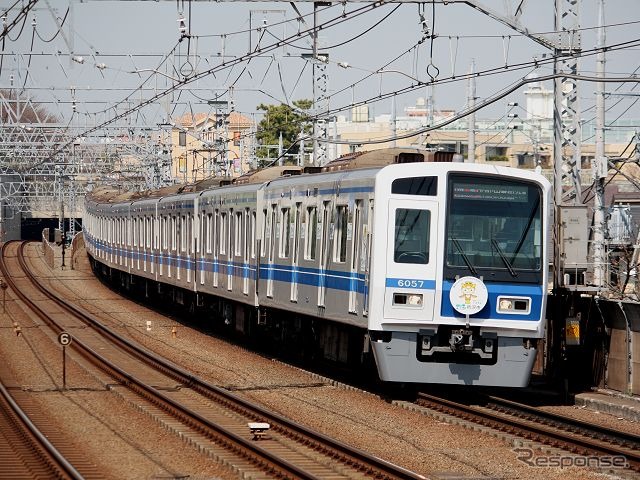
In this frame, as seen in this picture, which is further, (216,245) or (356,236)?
(216,245)

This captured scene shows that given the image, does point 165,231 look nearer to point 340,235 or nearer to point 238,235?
point 238,235

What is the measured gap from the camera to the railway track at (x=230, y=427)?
10.8 metres

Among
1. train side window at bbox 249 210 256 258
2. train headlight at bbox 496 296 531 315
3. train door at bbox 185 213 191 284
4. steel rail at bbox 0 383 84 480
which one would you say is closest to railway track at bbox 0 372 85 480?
steel rail at bbox 0 383 84 480

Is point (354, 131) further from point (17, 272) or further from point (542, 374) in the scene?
point (542, 374)

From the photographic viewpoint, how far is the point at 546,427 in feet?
44.0

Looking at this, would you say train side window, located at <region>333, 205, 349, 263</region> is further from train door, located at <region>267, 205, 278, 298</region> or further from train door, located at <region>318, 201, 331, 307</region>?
train door, located at <region>267, 205, 278, 298</region>

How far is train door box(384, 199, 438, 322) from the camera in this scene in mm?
14453

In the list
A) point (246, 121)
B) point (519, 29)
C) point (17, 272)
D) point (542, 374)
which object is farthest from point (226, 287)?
point (246, 121)

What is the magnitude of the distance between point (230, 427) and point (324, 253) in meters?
4.22

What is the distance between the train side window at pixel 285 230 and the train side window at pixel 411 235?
4.73m

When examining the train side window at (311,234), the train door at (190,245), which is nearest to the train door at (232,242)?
the train door at (190,245)

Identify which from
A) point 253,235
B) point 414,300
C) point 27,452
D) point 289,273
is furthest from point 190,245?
point 27,452

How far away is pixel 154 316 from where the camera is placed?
3181 centimetres

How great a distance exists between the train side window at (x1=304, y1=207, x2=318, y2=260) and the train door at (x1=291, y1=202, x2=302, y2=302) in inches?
18.5
